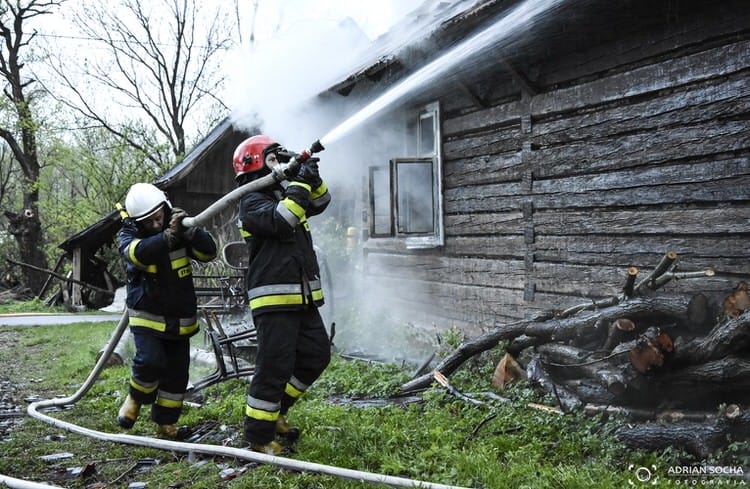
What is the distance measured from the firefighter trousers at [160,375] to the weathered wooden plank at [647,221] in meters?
3.59

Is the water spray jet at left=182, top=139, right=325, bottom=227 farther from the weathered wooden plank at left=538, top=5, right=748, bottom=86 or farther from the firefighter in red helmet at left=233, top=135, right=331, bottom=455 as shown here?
the weathered wooden plank at left=538, top=5, right=748, bottom=86

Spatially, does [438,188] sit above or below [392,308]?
above

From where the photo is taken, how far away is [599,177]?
5.32 m

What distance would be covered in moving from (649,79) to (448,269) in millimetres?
3315

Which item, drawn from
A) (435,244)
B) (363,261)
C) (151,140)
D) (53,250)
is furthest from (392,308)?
(53,250)

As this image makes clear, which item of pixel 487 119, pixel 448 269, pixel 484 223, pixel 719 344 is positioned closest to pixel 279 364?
pixel 719 344

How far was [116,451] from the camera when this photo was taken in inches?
163

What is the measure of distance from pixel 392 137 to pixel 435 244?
2.00m

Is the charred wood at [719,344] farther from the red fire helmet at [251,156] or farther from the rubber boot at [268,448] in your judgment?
the red fire helmet at [251,156]

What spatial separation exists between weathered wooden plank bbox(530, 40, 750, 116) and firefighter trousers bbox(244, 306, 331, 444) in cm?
326

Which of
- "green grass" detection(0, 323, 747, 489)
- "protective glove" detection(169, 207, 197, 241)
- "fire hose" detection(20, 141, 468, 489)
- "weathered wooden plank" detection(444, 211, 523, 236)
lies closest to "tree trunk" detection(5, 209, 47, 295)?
"green grass" detection(0, 323, 747, 489)

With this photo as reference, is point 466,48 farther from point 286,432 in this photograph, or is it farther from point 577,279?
point 286,432

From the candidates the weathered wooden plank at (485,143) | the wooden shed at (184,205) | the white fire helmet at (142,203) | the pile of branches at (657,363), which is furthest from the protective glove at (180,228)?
the wooden shed at (184,205)

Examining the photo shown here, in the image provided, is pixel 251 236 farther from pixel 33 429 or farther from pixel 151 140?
pixel 151 140
